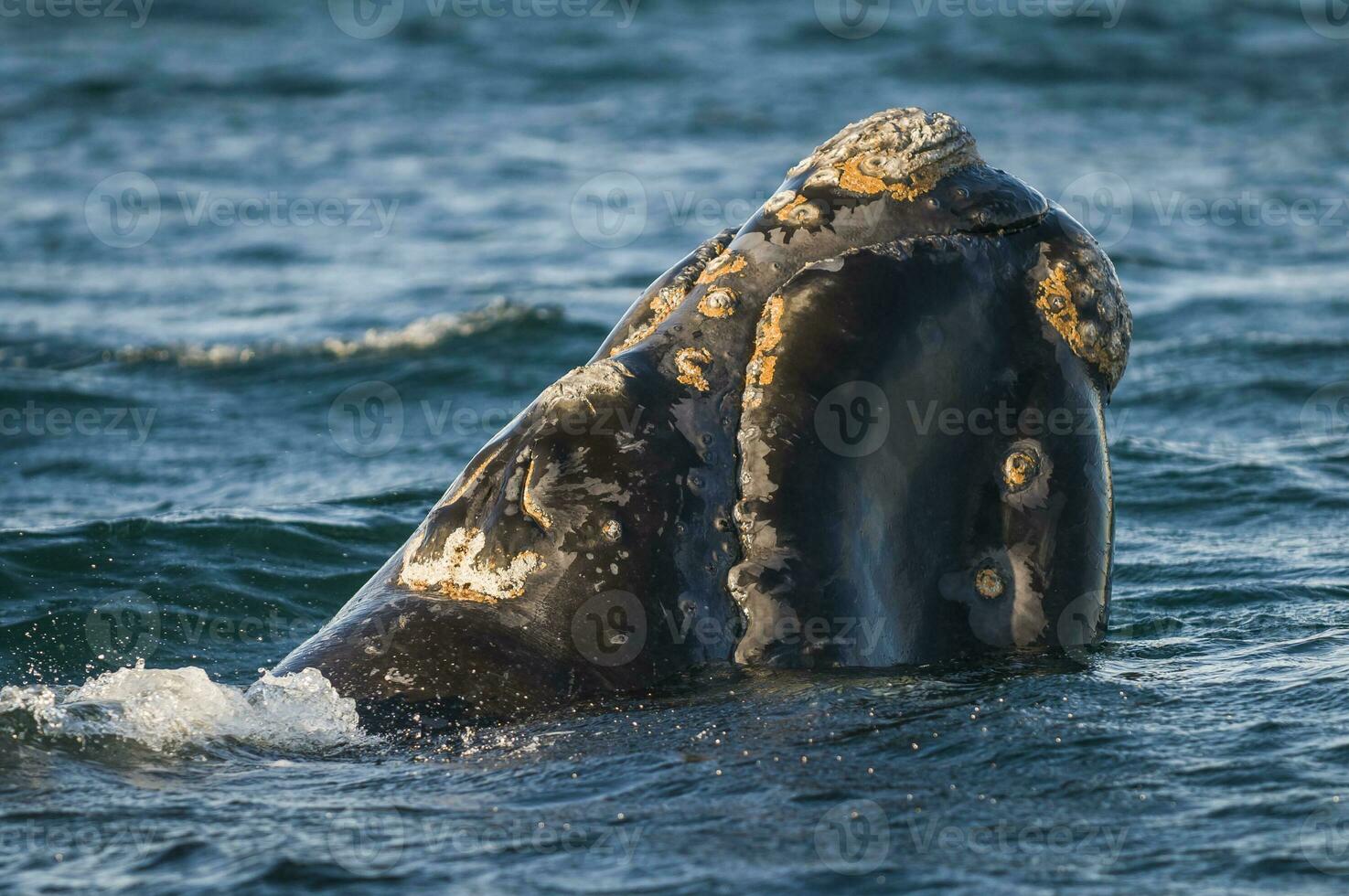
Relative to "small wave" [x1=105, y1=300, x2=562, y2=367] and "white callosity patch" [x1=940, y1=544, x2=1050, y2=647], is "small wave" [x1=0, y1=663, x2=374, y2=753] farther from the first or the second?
"small wave" [x1=105, y1=300, x2=562, y2=367]

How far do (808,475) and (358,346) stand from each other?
11414 mm

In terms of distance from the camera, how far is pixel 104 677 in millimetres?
5340

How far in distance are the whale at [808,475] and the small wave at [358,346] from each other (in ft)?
35.1

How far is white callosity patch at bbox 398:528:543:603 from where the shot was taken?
511 centimetres

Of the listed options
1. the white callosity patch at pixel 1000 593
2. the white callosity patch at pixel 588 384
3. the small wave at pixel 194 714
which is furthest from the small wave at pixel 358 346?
→ the white callosity patch at pixel 1000 593

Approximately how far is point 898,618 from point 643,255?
15.1 metres

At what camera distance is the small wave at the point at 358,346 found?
52.1 feet

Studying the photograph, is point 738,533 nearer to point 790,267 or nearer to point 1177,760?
point 790,267

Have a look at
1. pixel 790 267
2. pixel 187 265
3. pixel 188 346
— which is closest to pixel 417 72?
pixel 187 265

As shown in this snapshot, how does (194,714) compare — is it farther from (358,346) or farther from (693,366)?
(358,346)

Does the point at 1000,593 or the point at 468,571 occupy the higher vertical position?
the point at 468,571

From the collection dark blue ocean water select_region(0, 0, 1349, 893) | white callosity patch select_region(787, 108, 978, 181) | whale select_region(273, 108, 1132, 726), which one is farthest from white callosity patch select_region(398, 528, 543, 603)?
white callosity patch select_region(787, 108, 978, 181)

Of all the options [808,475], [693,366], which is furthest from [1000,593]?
[693,366]

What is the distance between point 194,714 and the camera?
16.9ft
